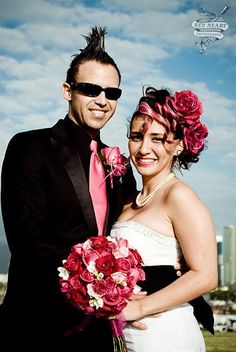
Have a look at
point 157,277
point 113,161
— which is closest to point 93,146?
point 113,161

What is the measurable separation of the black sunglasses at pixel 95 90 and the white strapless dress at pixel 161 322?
1265 mm

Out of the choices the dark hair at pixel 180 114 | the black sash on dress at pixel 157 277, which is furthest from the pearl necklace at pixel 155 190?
the black sash on dress at pixel 157 277

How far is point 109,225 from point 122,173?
1.77ft

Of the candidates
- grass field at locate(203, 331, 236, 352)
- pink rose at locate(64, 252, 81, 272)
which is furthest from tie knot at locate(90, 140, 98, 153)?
grass field at locate(203, 331, 236, 352)

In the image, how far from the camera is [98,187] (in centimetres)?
589

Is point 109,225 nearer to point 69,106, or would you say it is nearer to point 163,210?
point 163,210

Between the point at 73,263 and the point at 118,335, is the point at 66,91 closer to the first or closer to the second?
the point at 73,263

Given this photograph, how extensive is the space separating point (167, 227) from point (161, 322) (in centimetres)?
73

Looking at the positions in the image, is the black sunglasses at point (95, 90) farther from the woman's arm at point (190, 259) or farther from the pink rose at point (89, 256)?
the pink rose at point (89, 256)

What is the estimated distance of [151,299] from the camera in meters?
4.96

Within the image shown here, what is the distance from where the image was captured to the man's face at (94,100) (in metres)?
5.93

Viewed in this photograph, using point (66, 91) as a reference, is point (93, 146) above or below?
below

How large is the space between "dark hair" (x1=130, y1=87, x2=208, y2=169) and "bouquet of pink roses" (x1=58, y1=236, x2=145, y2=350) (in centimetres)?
123

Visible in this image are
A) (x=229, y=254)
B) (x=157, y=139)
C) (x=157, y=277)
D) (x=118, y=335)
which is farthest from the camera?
(x=229, y=254)
